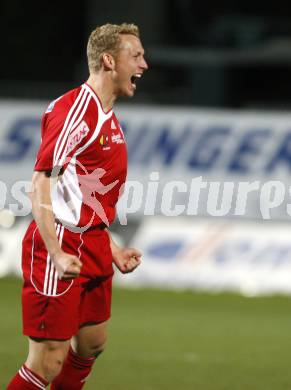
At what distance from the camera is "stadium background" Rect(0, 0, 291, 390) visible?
28.4ft

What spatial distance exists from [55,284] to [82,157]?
1.80 ft

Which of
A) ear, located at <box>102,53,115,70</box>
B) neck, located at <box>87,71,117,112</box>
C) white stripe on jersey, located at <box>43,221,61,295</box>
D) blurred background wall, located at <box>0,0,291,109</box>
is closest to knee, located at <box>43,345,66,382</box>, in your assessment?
white stripe on jersey, located at <box>43,221,61,295</box>

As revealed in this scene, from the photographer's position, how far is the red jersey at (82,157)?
519 centimetres

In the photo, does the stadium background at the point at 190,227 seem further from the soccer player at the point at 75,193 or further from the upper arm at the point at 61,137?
the upper arm at the point at 61,137

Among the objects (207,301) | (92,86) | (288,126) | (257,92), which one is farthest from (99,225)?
(257,92)

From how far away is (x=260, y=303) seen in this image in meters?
11.5

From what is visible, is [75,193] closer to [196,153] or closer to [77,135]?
[77,135]

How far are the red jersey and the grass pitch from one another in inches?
74.6

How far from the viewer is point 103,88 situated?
5.42m

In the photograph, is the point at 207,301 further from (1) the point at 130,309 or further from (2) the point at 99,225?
(2) the point at 99,225

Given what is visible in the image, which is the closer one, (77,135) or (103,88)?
(77,135)

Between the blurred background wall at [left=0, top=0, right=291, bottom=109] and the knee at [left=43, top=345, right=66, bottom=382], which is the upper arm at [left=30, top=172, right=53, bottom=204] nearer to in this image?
the knee at [left=43, top=345, right=66, bottom=382]

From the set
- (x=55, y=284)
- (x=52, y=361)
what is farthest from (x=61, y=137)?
(x=52, y=361)

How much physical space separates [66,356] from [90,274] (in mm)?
406
